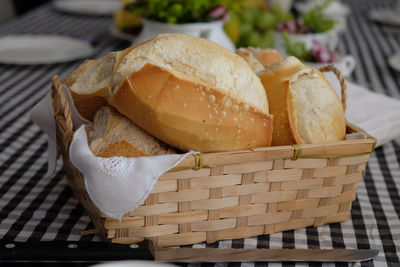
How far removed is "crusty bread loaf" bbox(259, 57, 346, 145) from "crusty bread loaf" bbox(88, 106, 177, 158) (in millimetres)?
167

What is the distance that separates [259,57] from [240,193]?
30 centimetres

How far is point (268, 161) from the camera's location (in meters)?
0.64

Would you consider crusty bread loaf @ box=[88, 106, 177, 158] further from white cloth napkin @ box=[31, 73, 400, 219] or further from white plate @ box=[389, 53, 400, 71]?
white plate @ box=[389, 53, 400, 71]

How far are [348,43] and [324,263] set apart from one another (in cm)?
141

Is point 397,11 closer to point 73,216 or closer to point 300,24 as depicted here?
point 300,24

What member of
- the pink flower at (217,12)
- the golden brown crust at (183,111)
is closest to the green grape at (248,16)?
the pink flower at (217,12)

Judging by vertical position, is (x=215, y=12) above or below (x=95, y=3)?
above

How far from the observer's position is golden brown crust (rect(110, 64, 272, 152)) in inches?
23.5

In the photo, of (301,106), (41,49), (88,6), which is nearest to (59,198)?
(301,106)

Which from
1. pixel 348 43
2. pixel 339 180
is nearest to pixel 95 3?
pixel 348 43

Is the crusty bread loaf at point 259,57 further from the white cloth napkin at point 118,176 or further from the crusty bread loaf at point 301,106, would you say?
the white cloth napkin at point 118,176

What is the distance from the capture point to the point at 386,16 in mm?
2193

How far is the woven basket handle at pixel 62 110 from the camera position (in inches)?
24.8

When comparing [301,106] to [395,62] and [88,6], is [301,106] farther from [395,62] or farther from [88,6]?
[88,6]
